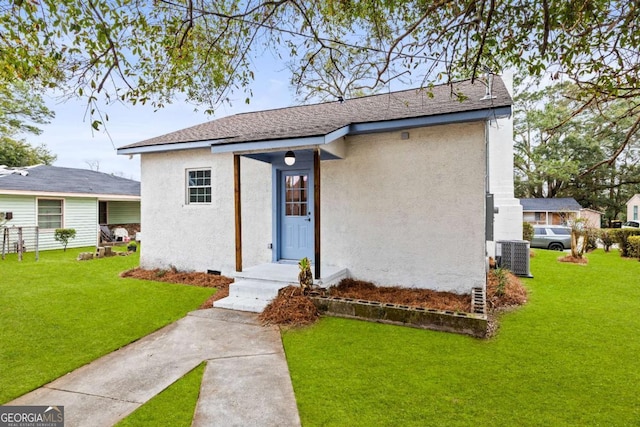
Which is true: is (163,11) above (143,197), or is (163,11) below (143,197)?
above

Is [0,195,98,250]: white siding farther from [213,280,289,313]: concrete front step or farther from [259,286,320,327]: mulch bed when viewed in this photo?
[259,286,320,327]: mulch bed

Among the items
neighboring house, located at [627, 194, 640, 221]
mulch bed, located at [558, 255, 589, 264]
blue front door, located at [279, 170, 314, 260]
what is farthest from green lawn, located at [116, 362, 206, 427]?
neighboring house, located at [627, 194, 640, 221]

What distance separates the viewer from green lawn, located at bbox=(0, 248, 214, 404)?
3.95m

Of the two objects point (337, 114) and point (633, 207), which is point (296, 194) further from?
point (633, 207)

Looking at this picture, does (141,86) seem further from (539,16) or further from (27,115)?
(27,115)

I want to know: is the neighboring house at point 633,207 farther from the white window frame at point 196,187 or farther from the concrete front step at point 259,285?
the white window frame at point 196,187

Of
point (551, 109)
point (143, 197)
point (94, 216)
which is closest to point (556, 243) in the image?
point (551, 109)

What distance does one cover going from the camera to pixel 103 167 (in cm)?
4619

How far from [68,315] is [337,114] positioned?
711cm

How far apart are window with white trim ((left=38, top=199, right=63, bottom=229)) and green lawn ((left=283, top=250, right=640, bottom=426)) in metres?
15.7

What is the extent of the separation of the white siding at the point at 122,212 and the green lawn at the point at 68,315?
31.0 feet

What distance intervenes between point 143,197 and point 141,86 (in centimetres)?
556

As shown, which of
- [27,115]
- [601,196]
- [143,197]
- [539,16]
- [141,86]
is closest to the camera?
[539,16]

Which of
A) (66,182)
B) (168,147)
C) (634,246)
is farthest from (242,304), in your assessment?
(66,182)
